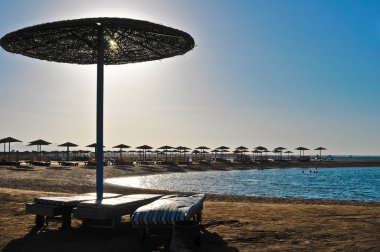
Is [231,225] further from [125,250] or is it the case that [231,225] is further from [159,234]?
[125,250]

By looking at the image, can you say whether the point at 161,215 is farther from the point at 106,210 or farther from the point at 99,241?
the point at 99,241

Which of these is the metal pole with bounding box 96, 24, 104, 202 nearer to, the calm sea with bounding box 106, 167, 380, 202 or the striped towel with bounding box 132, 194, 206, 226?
the striped towel with bounding box 132, 194, 206, 226

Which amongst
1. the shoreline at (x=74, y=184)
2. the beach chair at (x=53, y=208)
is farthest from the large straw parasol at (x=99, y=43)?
the shoreline at (x=74, y=184)

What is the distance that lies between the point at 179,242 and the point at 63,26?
14.4 feet

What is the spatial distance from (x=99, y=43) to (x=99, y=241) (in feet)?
12.7

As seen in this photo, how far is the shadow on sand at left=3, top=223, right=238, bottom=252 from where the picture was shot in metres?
6.25

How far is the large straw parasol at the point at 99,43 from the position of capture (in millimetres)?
7289

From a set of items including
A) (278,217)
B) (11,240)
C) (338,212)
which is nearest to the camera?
(11,240)

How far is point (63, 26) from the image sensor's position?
7.18 metres

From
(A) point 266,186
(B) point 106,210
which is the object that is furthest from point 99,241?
(A) point 266,186

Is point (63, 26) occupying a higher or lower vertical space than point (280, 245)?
higher

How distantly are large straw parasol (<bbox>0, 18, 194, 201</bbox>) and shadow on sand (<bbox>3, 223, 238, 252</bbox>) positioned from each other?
873 millimetres

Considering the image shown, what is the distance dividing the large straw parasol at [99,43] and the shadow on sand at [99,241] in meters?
0.87

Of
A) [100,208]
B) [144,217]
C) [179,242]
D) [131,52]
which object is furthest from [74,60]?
[179,242]
